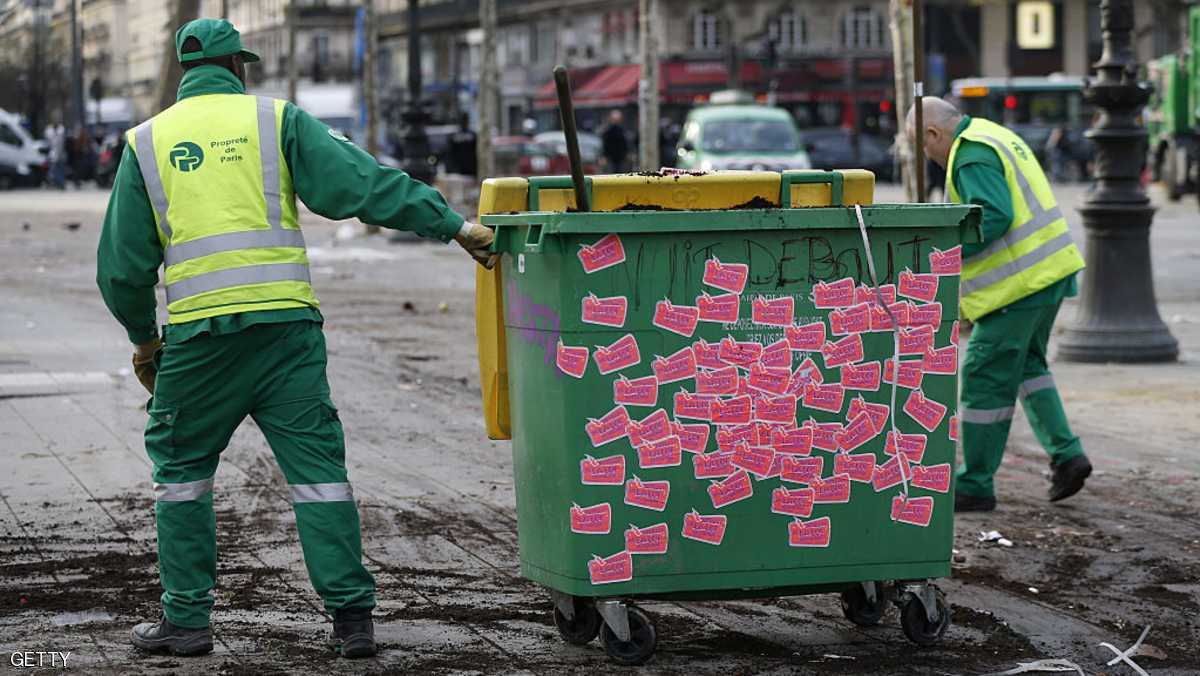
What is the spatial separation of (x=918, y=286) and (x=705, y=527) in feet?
2.89

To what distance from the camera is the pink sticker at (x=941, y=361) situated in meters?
5.43

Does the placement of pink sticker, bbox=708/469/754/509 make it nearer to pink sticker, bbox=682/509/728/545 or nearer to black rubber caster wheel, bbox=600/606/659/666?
pink sticker, bbox=682/509/728/545

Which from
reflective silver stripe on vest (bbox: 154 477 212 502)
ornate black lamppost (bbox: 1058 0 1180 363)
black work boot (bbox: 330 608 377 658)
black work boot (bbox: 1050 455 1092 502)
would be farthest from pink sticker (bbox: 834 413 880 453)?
ornate black lamppost (bbox: 1058 0 1180 363)

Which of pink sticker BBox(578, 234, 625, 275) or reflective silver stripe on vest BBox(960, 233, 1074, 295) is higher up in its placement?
pink sticker BBox(578, 234, 625, 275)

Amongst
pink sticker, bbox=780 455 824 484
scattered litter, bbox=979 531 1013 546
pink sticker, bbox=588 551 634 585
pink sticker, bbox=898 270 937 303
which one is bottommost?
scattered litter, bbox=979 531 1013 546

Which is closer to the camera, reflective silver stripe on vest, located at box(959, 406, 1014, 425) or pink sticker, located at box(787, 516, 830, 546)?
pink sticker, located at box(787, 516, 830, 546)

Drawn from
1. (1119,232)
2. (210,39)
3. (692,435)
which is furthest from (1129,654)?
(1119,232)

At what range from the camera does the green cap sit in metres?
5.36

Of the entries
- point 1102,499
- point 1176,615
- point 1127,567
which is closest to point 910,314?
point 1176,615

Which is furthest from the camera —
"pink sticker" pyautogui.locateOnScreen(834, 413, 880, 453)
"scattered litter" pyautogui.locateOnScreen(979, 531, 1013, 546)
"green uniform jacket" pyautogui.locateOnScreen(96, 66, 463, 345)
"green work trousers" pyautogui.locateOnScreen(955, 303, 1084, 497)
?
"green work trousers" pyautogui.locateOnScreen(955, 303, 1084, 497)

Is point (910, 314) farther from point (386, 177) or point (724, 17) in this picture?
point (724, 17)

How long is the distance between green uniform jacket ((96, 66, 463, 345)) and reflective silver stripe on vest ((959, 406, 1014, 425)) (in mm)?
2860

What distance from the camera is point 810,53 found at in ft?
205

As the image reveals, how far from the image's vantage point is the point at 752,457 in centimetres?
525
